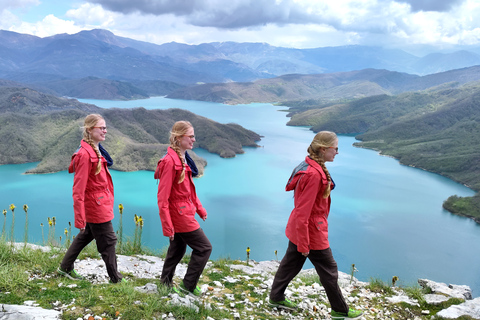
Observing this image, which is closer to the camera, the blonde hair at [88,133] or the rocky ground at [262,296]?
the rocky ground at [262,296]

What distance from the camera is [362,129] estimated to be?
99.9m

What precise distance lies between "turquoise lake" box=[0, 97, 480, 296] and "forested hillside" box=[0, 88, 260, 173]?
2744mm

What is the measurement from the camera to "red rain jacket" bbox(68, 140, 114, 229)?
423 centimetres

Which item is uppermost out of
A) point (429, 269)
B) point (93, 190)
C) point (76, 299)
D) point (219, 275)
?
point (93, 190)

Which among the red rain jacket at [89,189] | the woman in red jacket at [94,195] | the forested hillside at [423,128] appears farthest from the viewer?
the forested hillside at [423,128]

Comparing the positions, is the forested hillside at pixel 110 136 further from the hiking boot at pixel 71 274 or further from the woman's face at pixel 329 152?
the woman's face at pixel 329 152

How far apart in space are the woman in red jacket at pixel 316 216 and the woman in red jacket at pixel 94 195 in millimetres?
2157

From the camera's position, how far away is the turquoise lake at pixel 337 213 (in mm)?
24500

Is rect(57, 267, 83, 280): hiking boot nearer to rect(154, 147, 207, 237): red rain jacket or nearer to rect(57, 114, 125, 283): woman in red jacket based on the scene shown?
rect(57, 114, 125, 283): woman in red jacket

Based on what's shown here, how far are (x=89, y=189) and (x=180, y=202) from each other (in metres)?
1.13

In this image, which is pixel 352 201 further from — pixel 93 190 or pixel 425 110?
pixel 425 110

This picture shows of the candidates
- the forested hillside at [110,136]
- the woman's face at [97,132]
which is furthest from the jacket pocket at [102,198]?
the forested hillside at [110,136]

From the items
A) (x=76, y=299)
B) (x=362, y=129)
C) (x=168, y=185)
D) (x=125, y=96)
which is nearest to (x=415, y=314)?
(x=168, y=185)

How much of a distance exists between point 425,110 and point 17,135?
9861cm
